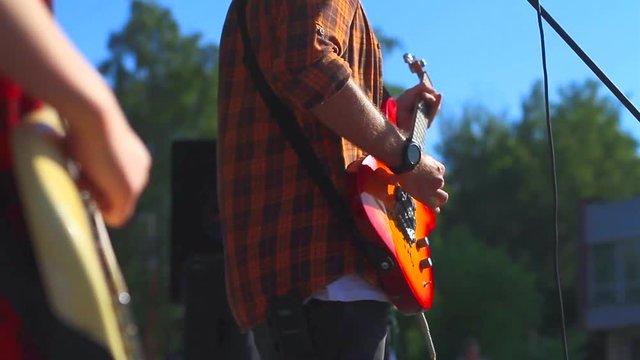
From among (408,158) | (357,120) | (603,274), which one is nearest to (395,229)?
(408,158)

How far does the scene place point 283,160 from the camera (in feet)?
8.79

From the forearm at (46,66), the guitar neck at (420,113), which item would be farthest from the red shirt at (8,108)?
the guitar neck at (420,113)

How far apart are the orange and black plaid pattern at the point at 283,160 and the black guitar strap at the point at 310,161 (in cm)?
1

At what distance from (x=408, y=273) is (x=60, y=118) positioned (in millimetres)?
1225

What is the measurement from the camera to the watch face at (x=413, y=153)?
2715mm

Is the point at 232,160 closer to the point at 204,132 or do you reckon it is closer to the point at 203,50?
the point at 204,132

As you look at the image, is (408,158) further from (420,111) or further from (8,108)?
(8,108)

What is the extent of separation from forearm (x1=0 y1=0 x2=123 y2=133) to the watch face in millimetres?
1250

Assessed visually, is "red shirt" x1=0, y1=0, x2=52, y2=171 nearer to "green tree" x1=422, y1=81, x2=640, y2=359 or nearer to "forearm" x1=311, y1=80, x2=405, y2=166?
"forearm" x1=311, y1=80, x2=405, y2=166

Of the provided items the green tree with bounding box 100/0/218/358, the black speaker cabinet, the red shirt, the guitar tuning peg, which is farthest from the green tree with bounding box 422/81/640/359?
the red shirt

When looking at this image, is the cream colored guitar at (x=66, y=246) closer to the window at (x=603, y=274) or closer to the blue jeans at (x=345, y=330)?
the blue jeans at (x=345, y=330)

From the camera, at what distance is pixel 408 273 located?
2.66m

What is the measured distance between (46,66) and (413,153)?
4.34 ft

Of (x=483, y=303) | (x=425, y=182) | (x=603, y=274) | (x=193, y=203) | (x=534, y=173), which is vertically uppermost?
(x=425, y=182)
